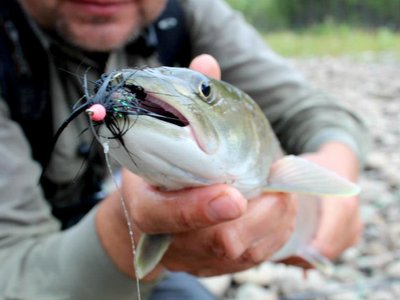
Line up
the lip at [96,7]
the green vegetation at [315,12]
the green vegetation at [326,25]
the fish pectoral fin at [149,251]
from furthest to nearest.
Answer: the green vegetation at [315,12]
the green vegetation at [326,25]
the lip at [96,7]
the fish pectoral fin at [149,251]

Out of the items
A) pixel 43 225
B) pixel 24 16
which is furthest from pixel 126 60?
pixel 43 225

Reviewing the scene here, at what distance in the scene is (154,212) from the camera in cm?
112

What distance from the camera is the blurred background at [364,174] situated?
7.64 feet

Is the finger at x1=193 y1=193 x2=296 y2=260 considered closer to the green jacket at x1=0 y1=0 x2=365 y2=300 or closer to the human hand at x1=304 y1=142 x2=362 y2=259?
the green jacket at x1=0 y1=0 x2=365 y2=300

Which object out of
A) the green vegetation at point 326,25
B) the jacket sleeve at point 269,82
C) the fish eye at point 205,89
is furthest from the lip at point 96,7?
the green vegetation at point 326,25

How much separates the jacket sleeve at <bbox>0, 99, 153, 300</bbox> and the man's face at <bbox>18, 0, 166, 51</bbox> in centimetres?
37

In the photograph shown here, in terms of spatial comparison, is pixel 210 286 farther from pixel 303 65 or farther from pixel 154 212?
pixel 303 65

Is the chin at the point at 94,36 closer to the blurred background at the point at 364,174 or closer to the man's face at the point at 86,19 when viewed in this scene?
the man's face at the point at 86,19

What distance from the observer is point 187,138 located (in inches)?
34.9

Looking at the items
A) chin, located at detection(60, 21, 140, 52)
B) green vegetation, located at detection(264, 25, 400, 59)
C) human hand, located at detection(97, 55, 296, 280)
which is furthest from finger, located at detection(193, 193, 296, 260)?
green vegetation, located at detection(264, 25, 400, 59)

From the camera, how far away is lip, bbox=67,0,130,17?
188cm

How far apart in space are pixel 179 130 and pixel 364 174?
2968 mm

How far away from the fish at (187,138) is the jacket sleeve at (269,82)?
90 cm

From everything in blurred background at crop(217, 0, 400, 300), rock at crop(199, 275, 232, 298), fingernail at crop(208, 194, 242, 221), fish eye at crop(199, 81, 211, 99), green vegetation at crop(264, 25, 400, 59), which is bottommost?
green vegetation at crop(264, 25, 400, 59)
